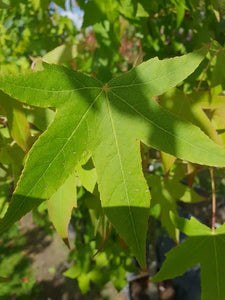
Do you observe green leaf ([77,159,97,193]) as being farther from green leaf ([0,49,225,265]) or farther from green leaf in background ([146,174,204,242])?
green leaf in background ([146,174,204,242])

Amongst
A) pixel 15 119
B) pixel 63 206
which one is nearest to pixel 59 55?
pixel 15 119

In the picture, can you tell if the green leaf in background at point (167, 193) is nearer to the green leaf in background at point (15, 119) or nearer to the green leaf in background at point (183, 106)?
the green leaf in background at point (183, 106)

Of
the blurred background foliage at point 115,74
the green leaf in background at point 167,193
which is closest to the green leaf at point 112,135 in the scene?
the blurred background foliage at point 115,74

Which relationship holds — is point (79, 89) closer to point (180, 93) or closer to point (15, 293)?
point (180, 93)

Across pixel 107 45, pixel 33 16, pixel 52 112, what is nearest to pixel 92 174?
pixel 52 112

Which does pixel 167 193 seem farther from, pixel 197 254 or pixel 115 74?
pixel 115 74

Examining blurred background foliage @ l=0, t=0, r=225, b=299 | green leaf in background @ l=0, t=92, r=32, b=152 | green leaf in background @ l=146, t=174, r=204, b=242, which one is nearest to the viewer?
green leaf in background @ l=0, t=92, r=32, b=152

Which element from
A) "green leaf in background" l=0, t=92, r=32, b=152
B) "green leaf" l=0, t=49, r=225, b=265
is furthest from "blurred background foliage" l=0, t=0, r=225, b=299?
"green leaf" l=0, t=49, r=225, b=265
